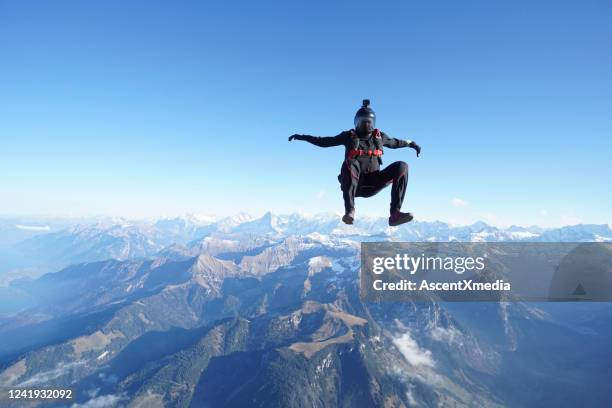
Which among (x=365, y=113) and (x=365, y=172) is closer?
(x=365, y=113)

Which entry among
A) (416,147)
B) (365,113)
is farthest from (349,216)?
(416,147)

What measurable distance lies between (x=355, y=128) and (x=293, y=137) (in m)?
1.89

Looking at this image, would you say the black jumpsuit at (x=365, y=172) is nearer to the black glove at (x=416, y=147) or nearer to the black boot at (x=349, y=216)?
the black boot at (x=349, y=216)

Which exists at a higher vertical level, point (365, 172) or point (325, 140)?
point (325, 140)

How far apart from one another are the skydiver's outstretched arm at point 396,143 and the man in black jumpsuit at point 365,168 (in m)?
0.03

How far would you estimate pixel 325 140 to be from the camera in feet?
35.5

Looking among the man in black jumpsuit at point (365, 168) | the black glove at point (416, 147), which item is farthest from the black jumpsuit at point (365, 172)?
the black glove at point (416, 147)

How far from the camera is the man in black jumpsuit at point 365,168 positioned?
1038cm

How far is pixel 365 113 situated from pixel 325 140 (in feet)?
5.08

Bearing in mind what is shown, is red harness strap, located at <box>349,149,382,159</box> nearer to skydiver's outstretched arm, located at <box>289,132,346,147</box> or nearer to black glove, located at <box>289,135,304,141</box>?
skydiver's outstretched arm, located at <box>289,132,346,147</box>

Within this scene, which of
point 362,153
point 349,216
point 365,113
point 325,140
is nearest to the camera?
point 365,113

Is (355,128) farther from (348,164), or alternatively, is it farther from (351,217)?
(351,217)

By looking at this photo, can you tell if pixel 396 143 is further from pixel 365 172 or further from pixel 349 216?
pixel 349 216

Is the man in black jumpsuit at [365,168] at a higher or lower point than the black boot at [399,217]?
higher
